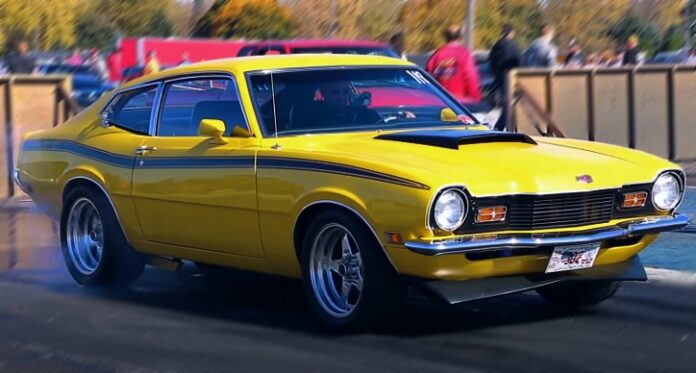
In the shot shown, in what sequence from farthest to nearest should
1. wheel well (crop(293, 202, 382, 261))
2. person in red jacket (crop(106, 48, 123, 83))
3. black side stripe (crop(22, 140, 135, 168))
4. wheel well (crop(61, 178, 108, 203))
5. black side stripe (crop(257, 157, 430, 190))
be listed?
person in red jacket (crop(106, 48, 123, 83)), wheel well (crop(61, 178, 108, 203)), black side stripe (crop(22, 140, 135, 168)), wheel well (crop(293, 202, 382, 261)), black side stripe (crop(257, 157, 430, 190))

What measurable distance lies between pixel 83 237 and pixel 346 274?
264 centimetres

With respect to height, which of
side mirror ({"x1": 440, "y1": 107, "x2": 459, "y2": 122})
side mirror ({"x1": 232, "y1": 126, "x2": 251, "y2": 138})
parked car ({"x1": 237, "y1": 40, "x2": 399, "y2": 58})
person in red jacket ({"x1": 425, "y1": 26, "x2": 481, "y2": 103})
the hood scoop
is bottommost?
the hood scoop

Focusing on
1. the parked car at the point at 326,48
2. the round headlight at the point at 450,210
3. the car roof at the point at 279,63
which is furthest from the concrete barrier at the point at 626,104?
the round headlight at the point at 450,210

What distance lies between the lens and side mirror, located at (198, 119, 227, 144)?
7242mm

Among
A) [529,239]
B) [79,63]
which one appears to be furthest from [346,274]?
[79,63]

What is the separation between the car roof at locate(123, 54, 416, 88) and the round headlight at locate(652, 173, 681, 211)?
200 centimetres

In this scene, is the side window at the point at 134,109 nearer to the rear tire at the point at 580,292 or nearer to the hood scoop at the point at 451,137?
the hood scoop at the point at 451,137

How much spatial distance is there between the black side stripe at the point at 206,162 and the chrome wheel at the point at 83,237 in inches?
16.2

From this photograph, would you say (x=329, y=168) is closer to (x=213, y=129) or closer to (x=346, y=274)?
(x=346, y=274)

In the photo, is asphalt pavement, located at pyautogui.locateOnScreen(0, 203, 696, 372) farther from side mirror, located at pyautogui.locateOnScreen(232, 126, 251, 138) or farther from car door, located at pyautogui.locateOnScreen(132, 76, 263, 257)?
side mirror, located at pyautogui.locateOnScreen(232, 126, 251, 138)

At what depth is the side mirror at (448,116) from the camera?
25.4ft

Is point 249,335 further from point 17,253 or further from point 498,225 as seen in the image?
point 17,253

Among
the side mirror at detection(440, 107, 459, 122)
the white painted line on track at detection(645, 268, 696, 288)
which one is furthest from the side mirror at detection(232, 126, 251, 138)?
the white painted line on track at detection(645, 268, 696, 288)

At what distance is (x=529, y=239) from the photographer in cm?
629
